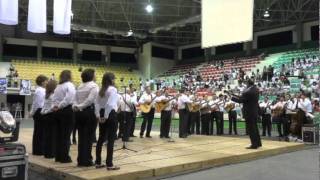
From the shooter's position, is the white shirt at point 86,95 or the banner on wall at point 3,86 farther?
the banner on wall at point 3,86

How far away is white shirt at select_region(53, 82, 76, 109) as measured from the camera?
25.6ft

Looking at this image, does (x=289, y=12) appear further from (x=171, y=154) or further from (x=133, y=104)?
(x=171, y=154)

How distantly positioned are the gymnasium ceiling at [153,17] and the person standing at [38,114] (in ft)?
69.8

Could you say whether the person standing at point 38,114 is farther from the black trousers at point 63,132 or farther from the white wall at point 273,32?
the white wall at point 273,32

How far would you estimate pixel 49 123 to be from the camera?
850cm

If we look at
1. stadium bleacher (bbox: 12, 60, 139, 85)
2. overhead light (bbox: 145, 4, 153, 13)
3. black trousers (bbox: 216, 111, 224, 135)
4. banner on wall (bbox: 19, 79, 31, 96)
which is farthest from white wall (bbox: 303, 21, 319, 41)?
banner on wall (bbox: 19, 79, 31, 96)

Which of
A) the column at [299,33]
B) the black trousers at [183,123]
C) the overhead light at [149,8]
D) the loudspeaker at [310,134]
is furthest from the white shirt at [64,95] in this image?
the column at [299,33]

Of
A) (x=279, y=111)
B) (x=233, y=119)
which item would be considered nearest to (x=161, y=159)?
(x=279, y=111)

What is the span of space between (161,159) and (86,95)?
209 cm

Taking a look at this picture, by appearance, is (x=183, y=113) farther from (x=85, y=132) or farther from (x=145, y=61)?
(x=145, y=61)

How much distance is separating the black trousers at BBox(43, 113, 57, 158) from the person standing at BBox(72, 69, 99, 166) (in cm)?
96

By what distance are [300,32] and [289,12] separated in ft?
5.70

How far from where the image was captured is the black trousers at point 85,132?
746cm

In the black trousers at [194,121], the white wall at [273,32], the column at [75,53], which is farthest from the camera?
the column at [75,53]
